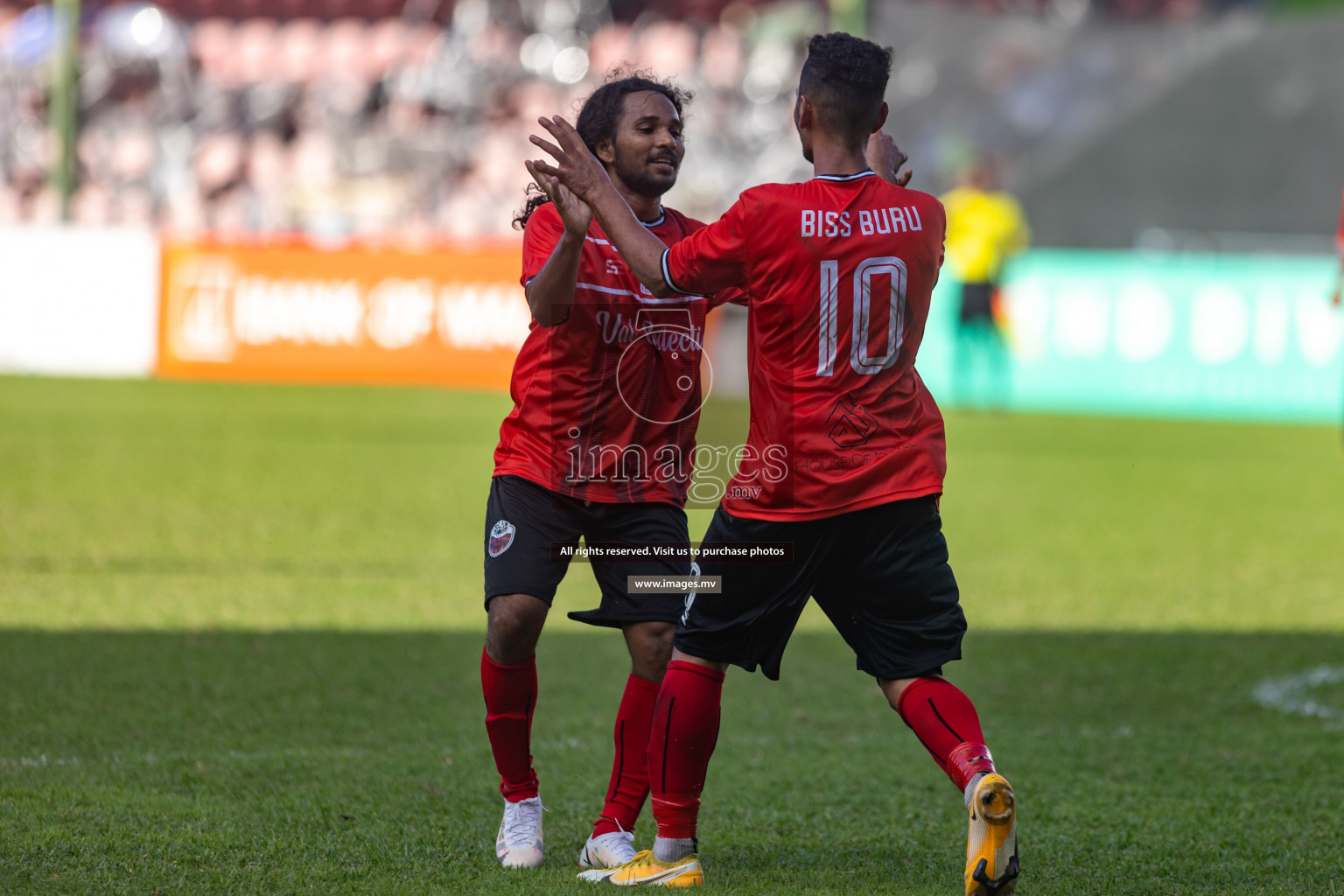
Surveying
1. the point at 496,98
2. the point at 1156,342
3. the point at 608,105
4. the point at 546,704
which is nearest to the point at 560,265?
the point at 608,105

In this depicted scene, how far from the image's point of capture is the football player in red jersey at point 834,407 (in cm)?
306

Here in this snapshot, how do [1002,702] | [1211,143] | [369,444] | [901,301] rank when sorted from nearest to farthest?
1. [901,301]
2. [1002,702]
3. [369,444]
4. [1211,143]

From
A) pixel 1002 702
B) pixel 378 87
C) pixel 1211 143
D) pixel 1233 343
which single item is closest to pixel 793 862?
pixel 1002 702

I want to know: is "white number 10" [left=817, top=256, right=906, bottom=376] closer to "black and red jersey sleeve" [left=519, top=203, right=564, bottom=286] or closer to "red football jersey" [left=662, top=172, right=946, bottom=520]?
"red football jersey" [left=662, top=172, right=946, bottom=520]

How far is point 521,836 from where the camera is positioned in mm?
3455

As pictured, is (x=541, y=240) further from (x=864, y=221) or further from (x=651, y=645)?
(x=651, y=645)

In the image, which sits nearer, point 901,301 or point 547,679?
point 901,301

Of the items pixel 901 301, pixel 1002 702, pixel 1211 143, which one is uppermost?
pixel 1211 143

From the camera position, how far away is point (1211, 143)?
23.9 metres

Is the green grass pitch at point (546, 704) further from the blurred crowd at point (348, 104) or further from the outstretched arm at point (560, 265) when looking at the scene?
the blurred crowd at point (348, 104)

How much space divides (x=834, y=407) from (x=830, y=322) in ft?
0.54

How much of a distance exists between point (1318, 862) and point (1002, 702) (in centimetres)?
173

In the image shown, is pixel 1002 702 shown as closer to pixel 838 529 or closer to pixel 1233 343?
pixel 838 529

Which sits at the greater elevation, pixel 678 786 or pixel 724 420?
pixel 724 420
